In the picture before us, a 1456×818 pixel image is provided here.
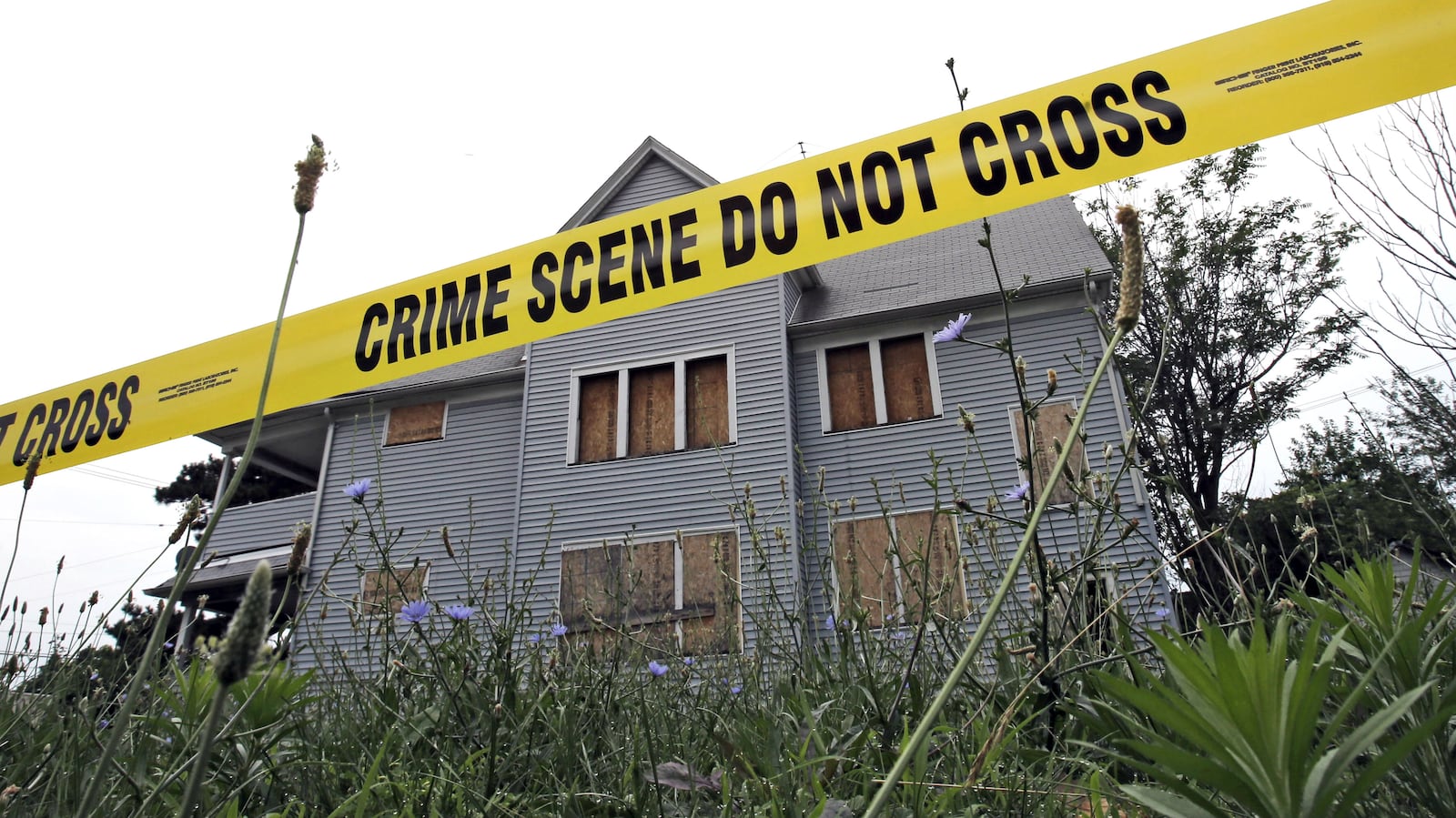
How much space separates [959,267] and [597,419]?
22.7 ft

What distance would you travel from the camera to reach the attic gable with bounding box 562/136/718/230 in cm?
1467

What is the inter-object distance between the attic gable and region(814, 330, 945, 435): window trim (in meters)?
4.10

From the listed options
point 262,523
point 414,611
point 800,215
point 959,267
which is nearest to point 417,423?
point 262,523

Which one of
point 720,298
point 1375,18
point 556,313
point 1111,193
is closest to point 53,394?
point 556,313

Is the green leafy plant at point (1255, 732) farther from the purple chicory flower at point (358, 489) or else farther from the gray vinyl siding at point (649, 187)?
the gray vinyl siding at point (649, 187)

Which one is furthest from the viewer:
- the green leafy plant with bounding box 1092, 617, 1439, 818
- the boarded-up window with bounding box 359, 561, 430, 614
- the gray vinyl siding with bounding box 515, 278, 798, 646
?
the gray vinyl siding with bounding box 515, 278, 798, 646

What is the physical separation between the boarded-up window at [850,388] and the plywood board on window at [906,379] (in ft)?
0.87

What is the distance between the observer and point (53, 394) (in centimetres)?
440

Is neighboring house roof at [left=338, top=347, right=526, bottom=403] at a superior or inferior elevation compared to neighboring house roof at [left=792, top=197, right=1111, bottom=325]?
inferior

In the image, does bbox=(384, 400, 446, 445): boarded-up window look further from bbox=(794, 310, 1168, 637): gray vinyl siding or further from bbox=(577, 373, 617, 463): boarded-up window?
bbox=(794, 310, 1168, 637): gray vinyl siding

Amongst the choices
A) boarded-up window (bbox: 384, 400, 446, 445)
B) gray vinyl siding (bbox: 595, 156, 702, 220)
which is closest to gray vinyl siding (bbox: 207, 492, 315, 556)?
boarded-up window (bbox: 384, 400, 446, 445)

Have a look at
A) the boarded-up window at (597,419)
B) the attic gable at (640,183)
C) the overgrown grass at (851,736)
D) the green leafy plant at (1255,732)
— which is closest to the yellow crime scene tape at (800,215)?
the overgrown grass at (851,736)

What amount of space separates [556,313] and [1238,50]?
3100 millimetres

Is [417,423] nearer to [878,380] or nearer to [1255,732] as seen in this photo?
[878,380]
